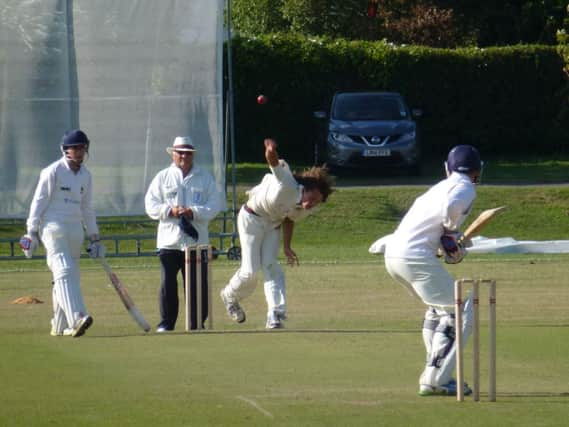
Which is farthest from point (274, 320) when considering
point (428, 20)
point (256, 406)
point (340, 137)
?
point (428, 20)

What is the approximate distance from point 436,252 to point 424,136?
20.7m

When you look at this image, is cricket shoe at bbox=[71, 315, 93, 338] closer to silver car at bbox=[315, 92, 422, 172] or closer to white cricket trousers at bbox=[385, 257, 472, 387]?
white cricket trousers at bbox=[385, 257, 472, 387]

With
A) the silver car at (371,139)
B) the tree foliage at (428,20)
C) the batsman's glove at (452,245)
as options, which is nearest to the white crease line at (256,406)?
the batsman's glove at (452,245)

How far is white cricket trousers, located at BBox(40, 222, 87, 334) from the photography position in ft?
35.9

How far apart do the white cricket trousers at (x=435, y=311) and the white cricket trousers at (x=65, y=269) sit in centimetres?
344

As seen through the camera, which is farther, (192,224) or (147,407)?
(192,224)

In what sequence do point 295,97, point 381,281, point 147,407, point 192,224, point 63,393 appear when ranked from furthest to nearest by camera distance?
point 295,97, point 381,281, point 192,224, point 63,393, point 147,407

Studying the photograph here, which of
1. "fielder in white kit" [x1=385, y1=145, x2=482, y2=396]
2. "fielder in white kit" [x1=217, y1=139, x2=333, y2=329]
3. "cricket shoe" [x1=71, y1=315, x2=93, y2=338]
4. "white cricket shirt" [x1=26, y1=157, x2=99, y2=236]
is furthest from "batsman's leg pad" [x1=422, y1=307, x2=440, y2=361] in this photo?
"white cricket shirt" [x1=26, y1=157, x2=99, y2=236]

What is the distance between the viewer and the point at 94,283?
15.5m

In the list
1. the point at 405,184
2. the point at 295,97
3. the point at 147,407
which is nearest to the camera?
the point at 147,407

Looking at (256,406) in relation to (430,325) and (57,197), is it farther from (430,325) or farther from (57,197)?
(57,197)

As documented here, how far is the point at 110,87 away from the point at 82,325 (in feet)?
22.8

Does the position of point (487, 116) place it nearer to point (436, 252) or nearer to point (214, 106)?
point (214, 106)

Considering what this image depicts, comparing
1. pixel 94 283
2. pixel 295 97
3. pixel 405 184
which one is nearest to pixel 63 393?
pixel 94 283
